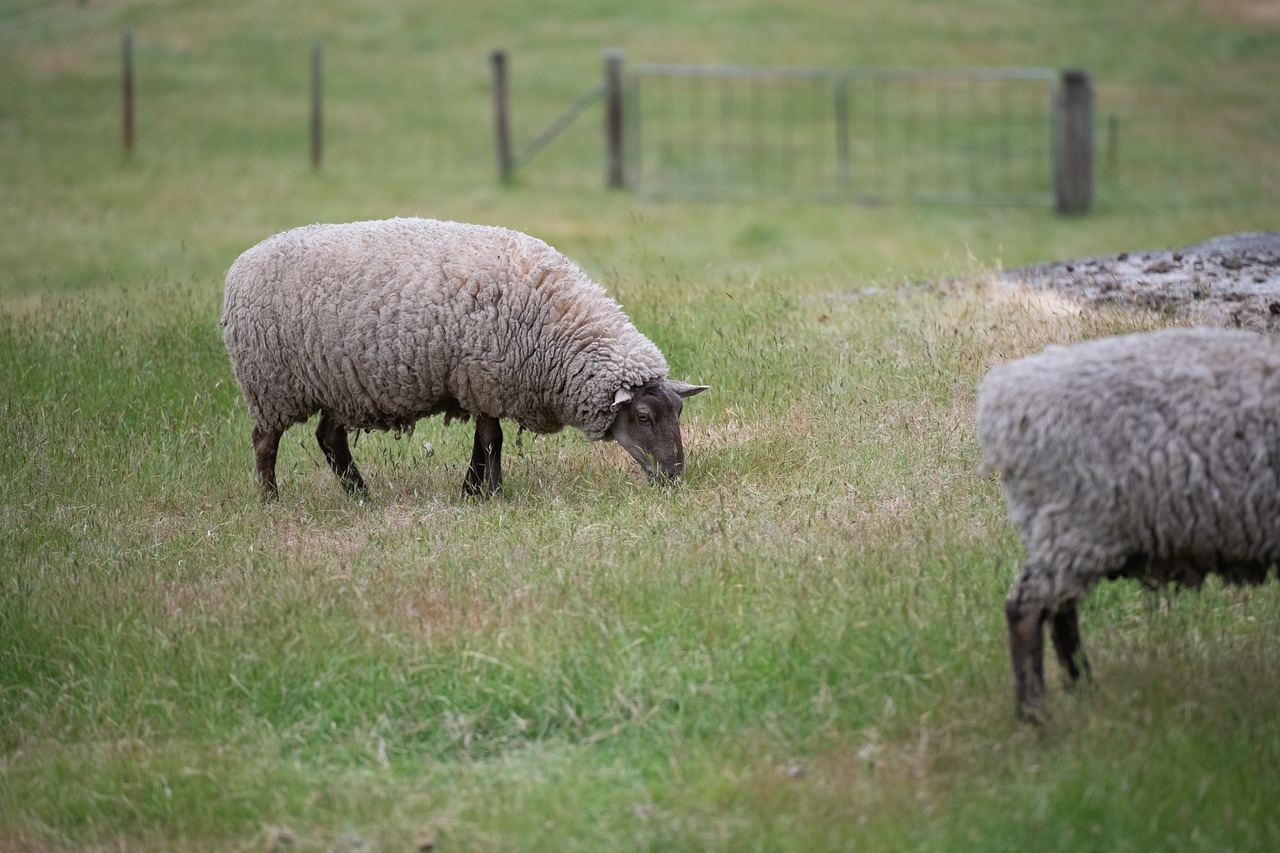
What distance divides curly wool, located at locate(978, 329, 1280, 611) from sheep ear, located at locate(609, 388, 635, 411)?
265 centimetres

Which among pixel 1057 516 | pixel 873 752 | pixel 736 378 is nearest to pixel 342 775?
pixel 873 752

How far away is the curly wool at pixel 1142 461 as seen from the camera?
4.14 metres

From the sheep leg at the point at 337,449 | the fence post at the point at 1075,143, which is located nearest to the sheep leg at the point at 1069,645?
the sheep leg at the point at 337,449

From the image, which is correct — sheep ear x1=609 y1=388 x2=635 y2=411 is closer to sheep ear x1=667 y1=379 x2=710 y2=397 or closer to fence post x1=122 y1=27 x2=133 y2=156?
sheep ear x1=667 y1=379 x2=710 y2=397

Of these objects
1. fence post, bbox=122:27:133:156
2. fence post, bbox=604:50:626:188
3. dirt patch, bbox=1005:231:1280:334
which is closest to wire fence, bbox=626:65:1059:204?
fence post, bbox=604:50:626:188

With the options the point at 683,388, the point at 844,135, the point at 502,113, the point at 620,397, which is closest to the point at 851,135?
the point at 844,135

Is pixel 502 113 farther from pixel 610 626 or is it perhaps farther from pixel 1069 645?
pixel 1069 645

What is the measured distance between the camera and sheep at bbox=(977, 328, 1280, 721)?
4.14m

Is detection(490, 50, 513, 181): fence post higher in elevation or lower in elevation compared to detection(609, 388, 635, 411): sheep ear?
higher

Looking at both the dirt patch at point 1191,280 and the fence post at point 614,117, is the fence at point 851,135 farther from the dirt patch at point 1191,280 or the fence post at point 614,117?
the dirt patch at point 1191,280

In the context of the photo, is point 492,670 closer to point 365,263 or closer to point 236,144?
point 365,263

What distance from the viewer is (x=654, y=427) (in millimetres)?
6945

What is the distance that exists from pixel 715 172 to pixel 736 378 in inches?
526

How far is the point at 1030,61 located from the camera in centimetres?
2506
